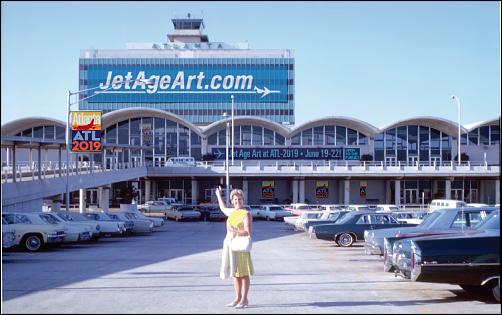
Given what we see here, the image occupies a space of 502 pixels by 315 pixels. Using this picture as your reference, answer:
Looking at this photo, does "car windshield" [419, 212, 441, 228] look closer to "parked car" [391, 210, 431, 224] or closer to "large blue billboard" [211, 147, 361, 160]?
"parked car" [391, 210, 431, 224]

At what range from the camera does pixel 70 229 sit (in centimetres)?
2542

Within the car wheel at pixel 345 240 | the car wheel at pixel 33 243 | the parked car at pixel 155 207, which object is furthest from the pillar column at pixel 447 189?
the car wheel at pixel 33 243

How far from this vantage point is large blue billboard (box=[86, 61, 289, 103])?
10412cm

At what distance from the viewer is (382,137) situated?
254ft

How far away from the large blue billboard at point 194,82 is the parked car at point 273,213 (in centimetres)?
5300

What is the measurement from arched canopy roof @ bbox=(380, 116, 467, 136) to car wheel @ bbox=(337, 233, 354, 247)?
50.1 metres

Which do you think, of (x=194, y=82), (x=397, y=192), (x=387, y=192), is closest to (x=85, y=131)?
Answer: (x=397, y=192)

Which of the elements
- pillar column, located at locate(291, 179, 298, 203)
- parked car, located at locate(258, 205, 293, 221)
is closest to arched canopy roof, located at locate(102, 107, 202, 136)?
pillar column, located at locate(291, 179, 298, 203)

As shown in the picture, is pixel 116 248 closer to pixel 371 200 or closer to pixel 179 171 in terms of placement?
pixel 179 171

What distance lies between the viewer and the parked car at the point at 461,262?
12008 millimetres

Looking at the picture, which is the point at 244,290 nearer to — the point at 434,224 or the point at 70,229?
the point at 434,224

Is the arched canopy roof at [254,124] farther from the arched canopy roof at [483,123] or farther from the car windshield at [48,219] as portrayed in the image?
the car windshield at [48,219]

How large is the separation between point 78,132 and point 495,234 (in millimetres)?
30164

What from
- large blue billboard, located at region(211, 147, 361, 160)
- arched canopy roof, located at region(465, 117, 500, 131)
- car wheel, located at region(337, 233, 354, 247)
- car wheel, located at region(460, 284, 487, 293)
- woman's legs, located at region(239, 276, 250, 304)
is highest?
arched canopy roof, located at region(465, 117, 500, 131)
